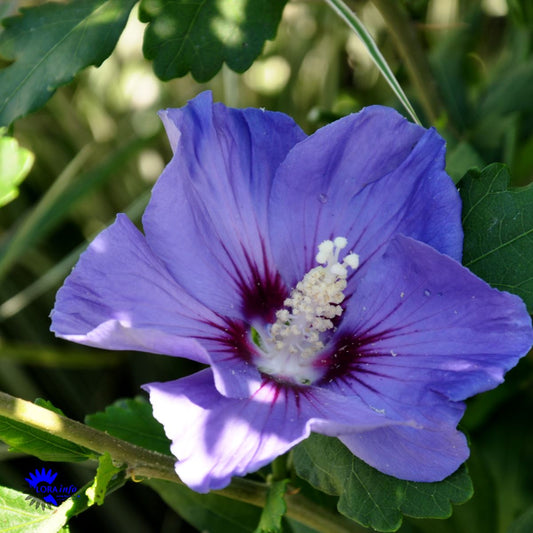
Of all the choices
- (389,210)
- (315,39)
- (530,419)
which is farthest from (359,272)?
(315,39)

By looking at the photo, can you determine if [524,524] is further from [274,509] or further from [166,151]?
[166,151]

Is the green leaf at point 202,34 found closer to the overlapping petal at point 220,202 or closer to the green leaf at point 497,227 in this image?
the overlapping petal at point 220,202

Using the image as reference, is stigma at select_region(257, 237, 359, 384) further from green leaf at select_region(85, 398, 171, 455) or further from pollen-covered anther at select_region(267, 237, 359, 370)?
green leaf at select_region(85, 398, 171, 455)

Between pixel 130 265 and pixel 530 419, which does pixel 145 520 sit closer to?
pixel 530 419

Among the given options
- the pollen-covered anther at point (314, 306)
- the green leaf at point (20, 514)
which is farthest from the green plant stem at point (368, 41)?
the green leaf at point (20, 514)

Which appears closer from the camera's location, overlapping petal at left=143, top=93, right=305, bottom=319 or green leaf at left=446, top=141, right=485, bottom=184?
overlapping petal at left=143, top=93, right=305, bottom=319

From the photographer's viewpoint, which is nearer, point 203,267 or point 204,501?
point 203,267

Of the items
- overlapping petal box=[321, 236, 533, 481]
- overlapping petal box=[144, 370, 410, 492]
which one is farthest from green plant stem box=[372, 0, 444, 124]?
overlapping petal box=[144, 370, 410, 492]
